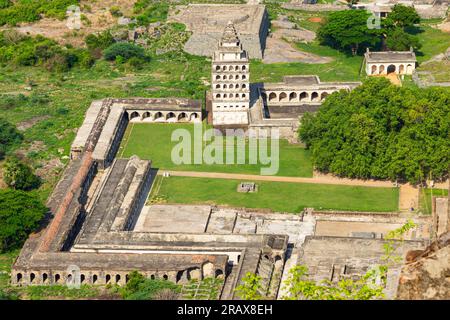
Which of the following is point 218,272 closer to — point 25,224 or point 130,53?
point 25,224

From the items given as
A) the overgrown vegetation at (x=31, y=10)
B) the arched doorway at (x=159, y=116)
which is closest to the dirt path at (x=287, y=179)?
the arched doorway at (x=159, y=116)

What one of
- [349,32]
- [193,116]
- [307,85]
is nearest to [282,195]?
[193,116]

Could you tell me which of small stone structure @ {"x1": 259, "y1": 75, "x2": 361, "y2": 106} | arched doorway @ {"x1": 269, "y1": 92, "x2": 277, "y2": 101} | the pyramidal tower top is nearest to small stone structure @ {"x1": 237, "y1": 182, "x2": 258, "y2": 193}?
the pyramidal tower top

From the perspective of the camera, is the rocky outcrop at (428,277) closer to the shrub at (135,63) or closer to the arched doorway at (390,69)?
the arched doorway at (390,69)

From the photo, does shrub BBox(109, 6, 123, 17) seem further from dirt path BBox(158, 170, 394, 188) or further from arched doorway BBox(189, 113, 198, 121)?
dirt path BBox(158, 170, 394, 188)

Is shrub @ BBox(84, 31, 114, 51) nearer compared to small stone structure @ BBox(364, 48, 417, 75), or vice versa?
small stone structure @ BBox(364, 48, 417, 75)
